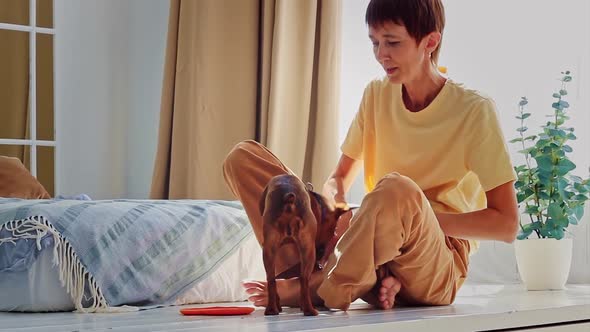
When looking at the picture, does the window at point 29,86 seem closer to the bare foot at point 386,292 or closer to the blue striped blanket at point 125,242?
the blue striped blanket at point 125,242

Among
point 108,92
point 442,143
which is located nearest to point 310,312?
point 442,143

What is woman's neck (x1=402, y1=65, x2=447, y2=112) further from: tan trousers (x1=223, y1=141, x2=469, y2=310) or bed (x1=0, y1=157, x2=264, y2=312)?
bed (x1=0, y1=157, x2=264, y2=312)

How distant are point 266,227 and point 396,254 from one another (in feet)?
0.82

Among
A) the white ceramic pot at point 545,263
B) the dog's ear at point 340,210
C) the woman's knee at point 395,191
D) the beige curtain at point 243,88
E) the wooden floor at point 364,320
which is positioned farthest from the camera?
the beige curtain at point 243,88

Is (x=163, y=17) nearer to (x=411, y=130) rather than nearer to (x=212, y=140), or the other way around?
(x=212, y=140)

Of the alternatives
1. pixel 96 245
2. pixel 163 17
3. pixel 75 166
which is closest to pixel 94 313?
pixel 96 245

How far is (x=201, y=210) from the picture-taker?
2.21 metres

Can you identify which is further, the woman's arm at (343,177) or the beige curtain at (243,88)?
the beige curtain at (243,88)

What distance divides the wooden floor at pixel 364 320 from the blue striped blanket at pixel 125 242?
0.08 metres

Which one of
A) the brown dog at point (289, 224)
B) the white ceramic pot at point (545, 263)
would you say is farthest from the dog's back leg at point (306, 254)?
the white ceramic pot at point (545, 263)

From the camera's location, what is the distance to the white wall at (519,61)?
289 cm

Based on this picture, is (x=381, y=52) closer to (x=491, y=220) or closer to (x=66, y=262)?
(x=491, y=220)

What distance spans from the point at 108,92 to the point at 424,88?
2.11m

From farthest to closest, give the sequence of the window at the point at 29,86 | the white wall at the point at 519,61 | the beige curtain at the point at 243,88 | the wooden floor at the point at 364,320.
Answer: the window at the point at 29,86 → the beige curtain at the point at 243,88 → the white wall at the point at 519,61 → the wooden floor at the point at 364,320
